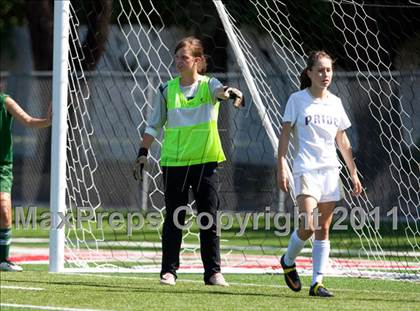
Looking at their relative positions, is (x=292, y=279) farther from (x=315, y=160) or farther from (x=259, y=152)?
(x=259, y=152)

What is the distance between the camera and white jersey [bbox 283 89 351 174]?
9.39 m

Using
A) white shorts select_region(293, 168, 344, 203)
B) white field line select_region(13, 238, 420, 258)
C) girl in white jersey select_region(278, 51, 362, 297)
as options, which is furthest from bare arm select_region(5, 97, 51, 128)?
white shorts select_region(293, 168, 344, 203)

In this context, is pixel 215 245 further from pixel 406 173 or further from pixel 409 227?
pixel 406 173

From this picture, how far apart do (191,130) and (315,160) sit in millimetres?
1214

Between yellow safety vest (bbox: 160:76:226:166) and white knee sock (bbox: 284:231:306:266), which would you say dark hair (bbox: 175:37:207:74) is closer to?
yellow safety vest (bbox: 160:76:226:166)

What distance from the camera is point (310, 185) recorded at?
926 centimetres

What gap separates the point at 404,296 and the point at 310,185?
1134 mm

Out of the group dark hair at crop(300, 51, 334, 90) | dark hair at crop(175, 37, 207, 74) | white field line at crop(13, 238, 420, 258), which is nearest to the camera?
dark hair at crop(300, 51, 334, 90)

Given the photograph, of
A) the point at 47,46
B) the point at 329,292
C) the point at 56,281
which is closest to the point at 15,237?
the point at 56,281

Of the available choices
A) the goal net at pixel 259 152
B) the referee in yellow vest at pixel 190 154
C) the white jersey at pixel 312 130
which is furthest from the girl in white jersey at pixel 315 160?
the goal net at pixel 259 152

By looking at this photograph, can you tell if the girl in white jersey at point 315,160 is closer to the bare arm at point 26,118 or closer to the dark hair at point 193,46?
the dark hair at point 193,46

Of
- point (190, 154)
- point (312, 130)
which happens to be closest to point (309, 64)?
point (312, 130)

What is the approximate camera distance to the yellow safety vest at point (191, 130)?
1002 cm

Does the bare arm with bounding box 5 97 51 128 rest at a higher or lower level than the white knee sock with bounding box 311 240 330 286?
higher
